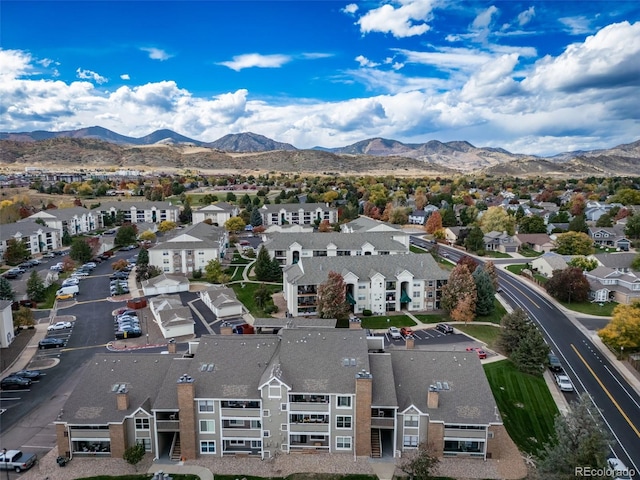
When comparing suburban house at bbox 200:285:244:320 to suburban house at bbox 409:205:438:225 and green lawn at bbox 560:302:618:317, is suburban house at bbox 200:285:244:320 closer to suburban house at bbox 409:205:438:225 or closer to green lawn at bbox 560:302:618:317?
green lawn at bbox 560:302:618:317

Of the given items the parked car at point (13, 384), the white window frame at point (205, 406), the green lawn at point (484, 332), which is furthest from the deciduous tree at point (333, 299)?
the parked car at point (13, 384)

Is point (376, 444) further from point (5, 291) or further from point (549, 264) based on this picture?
point (549, 264)

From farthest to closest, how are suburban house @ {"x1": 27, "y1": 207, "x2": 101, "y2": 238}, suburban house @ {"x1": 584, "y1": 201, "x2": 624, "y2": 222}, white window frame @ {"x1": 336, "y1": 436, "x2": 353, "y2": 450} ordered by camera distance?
suburban house @ {"x1": 584, "y1": 201, "x2": 624, "y2": 222} → suburban house @ {"x1": 27, "y1": 207, "x2": 101, "y2": 238} → white window frame @ {"x1": 336, "y1": 436, "x2": 353, "y2": 450}

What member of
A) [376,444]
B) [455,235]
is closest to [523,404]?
[376,444]

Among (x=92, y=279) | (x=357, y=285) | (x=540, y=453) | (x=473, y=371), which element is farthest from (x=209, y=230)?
(x=540, y=453)

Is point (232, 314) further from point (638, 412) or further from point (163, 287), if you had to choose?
point (638, 412)

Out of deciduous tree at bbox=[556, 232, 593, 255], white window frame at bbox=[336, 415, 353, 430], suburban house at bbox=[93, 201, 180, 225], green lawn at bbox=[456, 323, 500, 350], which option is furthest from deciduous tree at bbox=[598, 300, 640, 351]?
suburban house at bbox=[93, 201, 180, 225]

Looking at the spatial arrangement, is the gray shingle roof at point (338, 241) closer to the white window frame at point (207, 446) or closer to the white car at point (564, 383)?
the white car at point (564, 383)
